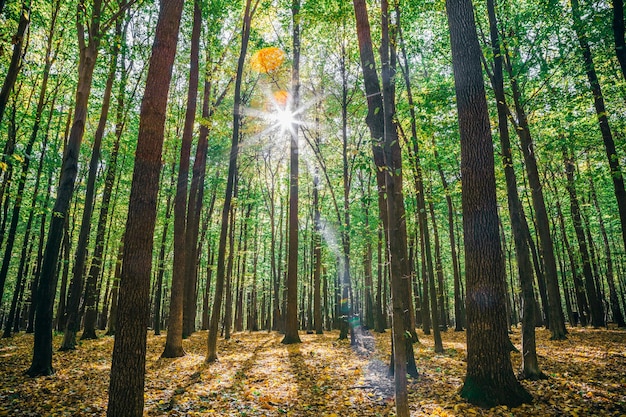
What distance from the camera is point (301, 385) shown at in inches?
301

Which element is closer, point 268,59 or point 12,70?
point 12,70

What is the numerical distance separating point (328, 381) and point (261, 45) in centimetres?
1388

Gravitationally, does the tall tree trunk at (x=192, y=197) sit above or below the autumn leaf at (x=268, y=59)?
below

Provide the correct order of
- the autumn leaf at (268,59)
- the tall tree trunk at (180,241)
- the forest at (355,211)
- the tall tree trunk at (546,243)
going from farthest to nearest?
1. the autumn leaf at (268,59)
2. the tall tree trunk at (546,243)
3. the tall tree trunk at (180,241)
4. the forest at (355,211)

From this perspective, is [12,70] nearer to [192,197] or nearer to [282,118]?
[192,197]

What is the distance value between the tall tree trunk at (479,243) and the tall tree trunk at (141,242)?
553cm

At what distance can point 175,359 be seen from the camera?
10461 mm

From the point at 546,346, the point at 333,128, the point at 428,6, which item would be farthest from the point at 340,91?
the point at 546,346

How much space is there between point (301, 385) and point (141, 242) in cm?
539

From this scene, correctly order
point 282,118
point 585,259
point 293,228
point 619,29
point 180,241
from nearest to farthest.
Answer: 1. point 619,29
2. point 180,241
3. point 293,228
4. point 585,259
5. point 282,118

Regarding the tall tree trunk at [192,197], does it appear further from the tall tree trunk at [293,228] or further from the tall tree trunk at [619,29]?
the tall tree trunk at [619,29]

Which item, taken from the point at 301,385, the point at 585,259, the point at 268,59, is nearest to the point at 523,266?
the point at 301,385

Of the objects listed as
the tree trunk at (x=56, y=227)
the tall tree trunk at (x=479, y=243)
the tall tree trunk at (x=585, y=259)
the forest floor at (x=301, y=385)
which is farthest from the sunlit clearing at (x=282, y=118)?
the tall tree trunk at (x=585, y=259)

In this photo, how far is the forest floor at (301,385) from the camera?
5.64 m
